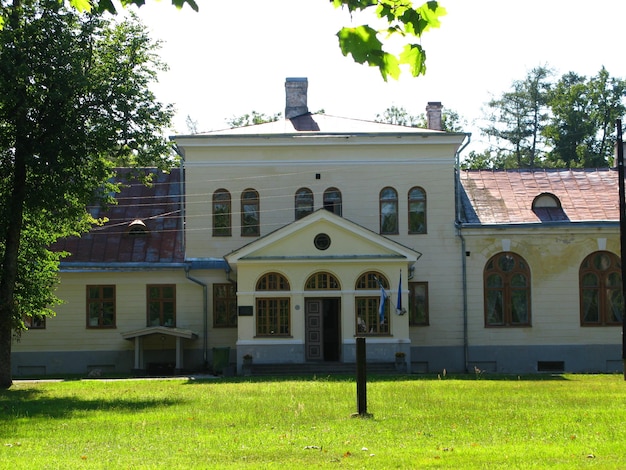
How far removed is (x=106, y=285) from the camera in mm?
34750

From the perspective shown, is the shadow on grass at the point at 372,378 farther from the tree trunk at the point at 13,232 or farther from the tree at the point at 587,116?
the tree at the point at 587,116

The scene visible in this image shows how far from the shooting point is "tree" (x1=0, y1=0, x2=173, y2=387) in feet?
79.6

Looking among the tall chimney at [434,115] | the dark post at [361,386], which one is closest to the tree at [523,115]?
the tall chimney at [434,115]

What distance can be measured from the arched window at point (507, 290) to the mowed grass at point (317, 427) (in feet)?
34.7

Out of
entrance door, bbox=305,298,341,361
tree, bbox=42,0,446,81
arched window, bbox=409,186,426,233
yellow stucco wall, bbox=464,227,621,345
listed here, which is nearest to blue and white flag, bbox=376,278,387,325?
entrance door, bbox=305,298,341,361

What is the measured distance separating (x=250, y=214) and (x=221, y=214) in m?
1.04

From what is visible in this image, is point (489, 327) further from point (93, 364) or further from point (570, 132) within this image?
point (570, 132)

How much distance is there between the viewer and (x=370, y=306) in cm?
3206

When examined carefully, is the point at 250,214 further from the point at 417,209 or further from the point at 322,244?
the point at 417,209

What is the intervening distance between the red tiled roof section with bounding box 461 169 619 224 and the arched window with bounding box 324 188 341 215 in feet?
15.4

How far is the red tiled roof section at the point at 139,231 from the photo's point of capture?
35.1 m

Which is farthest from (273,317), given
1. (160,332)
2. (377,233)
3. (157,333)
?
(377,233)

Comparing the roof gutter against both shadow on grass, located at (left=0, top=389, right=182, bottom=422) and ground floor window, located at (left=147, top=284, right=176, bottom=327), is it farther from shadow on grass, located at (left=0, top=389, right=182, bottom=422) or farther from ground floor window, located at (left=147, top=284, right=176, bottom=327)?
shadow on grass, located at (left=0, top=389, right=182, bottom=422)

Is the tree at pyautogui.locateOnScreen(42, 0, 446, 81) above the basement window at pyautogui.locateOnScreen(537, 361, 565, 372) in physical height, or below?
above
